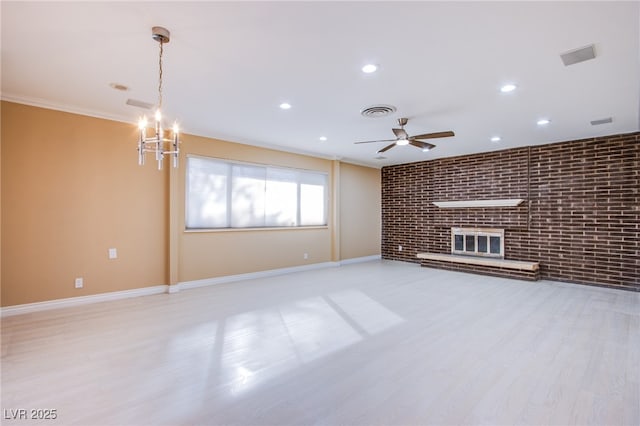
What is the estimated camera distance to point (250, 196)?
577 cm

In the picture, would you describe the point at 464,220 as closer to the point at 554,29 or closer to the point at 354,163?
the point at 354,163

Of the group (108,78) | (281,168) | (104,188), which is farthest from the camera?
(281,168)

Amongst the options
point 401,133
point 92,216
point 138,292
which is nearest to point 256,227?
point 138,292

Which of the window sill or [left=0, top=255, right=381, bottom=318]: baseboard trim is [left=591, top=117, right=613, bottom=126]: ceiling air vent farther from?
[left=0, top=255, right=381, bottom=318]: baseboard trim

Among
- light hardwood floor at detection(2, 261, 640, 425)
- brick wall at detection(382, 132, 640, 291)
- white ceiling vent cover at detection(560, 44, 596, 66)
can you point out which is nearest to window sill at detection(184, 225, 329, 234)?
light hardwood floor at detection(2, 261, 640, 425)

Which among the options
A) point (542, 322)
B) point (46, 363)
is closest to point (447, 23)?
point (542, 322)

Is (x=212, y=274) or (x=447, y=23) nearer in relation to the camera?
(x=447, y=23)

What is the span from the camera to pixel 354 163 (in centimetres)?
763

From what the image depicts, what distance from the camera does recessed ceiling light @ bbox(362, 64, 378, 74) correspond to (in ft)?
9.26

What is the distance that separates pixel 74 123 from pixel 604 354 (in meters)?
6.23

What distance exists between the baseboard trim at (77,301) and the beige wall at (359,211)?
412cm

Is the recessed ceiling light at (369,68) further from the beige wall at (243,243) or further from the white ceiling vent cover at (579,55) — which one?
the beige wall at (243,243)

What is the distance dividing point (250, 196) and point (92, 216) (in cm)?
240

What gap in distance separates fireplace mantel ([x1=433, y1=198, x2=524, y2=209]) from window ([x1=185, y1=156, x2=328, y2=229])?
2693 mm
